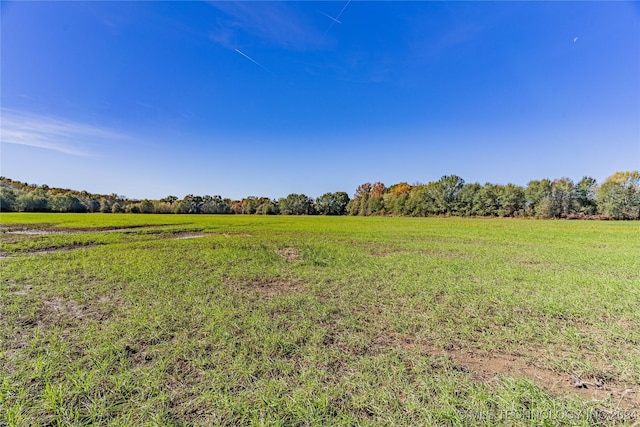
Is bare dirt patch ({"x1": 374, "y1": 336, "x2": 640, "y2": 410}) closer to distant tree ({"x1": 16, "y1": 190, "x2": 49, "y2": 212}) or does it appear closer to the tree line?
the tree line

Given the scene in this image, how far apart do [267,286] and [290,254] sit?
5082mm

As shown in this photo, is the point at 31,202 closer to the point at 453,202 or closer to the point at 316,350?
the point at 316,350

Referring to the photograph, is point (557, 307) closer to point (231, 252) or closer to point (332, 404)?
point (332, 404)

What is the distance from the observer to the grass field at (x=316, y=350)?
248 cm

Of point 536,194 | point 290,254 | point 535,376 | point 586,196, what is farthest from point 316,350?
point 586,196

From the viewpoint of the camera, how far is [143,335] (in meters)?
3.90

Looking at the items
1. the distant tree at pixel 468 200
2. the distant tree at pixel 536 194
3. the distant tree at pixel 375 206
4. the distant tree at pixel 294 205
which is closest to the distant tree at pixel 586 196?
the distant tree at pixel 536 194

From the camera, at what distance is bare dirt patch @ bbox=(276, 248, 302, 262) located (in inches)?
419

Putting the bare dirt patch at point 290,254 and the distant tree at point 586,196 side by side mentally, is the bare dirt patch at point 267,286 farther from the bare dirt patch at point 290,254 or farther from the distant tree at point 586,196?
the distant tree at point 586,196

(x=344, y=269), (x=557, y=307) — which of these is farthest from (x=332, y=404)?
(x=344, y=269)

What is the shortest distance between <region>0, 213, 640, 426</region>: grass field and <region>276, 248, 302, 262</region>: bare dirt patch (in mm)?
3122

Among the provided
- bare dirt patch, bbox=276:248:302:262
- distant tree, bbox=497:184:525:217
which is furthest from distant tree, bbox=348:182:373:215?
bare dirt patch, bbox=276:248:302:262

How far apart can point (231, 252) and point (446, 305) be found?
30.6 ft

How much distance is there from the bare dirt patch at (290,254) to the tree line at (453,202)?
6943 cm
